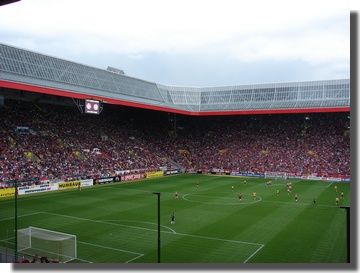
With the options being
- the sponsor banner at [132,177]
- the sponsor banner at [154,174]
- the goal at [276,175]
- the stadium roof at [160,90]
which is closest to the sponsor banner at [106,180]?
the sponsor banner at [132,177]

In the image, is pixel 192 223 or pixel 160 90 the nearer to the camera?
pixel 192 223

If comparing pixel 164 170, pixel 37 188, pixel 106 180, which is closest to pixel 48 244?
pixel 37 188

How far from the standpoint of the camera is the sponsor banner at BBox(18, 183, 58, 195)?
39.0 meters

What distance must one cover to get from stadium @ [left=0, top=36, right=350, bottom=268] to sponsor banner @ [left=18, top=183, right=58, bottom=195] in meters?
0.13

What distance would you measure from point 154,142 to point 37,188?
3169 centimetres

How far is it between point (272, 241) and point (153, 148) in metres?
46.1

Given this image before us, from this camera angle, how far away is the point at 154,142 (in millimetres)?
69875

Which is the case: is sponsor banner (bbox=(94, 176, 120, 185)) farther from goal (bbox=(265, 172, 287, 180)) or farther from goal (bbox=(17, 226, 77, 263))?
goal (bbox=(17, 226, 77, 263))

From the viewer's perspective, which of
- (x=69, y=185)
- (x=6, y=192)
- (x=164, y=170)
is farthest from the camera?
(x=164, y=170)

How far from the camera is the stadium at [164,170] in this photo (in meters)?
21.4

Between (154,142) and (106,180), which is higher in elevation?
(154,142)

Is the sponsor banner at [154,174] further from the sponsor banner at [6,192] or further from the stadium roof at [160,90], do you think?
the sponsor banner at [6,192]

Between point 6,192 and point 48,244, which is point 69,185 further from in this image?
point 48,244

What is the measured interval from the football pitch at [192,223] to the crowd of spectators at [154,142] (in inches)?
269
